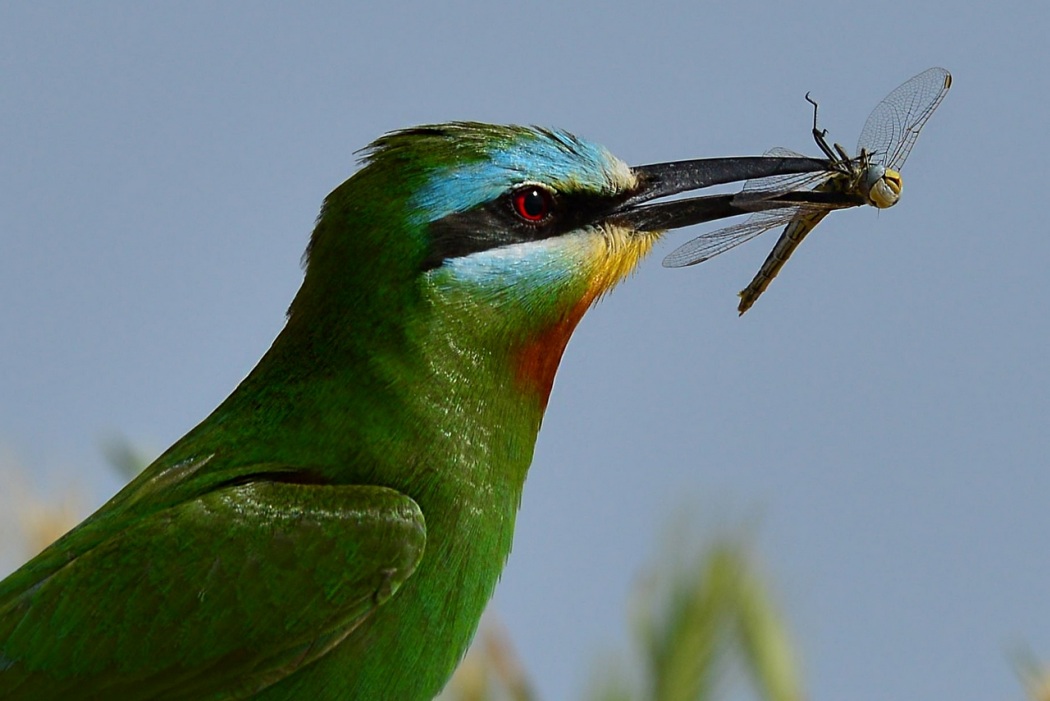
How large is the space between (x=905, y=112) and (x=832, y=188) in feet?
1.49

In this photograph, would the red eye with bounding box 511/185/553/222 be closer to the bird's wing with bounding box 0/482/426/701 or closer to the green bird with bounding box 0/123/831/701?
the green bird with bounding box 0/123/831/701

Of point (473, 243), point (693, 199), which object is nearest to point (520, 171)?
point (473, 243)

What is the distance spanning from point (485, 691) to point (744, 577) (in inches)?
31.6

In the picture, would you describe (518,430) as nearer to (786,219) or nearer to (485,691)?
(786,219)

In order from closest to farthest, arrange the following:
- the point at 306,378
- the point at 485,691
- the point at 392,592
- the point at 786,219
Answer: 1. the point at 392,592
2. the point at 306,378
3. the point at 786,219
4. the point at 485,691

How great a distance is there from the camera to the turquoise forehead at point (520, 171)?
4.21 metres

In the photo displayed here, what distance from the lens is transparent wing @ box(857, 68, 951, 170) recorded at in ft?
16.7

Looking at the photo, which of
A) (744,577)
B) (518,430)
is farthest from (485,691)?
(518,430)

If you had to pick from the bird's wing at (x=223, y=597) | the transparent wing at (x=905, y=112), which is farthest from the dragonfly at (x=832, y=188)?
the bird's wing at (x=223, y=597)

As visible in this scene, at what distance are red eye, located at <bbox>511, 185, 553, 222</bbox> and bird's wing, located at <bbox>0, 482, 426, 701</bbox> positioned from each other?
2.21 ft

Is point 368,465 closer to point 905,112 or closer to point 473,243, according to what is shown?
point 473,243

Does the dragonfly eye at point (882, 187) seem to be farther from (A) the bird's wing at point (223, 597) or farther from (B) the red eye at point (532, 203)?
(A) the bird's wing at point (223, 597)

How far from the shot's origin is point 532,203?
430cm

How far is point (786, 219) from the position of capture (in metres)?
4.73
